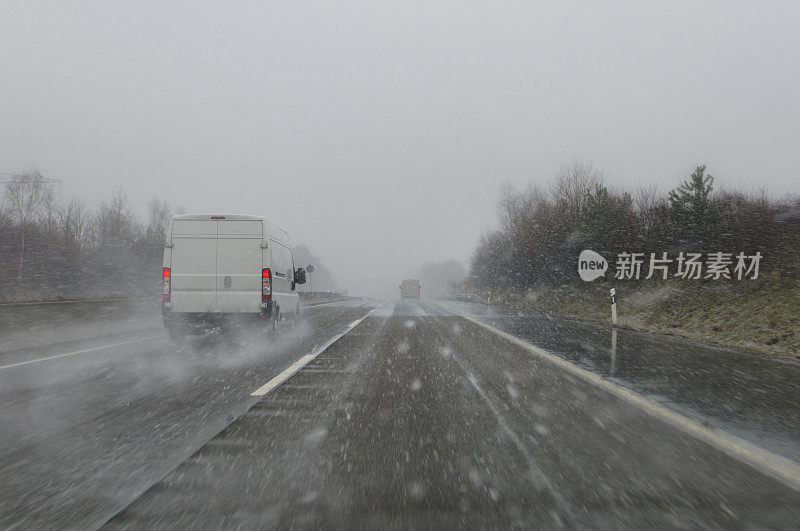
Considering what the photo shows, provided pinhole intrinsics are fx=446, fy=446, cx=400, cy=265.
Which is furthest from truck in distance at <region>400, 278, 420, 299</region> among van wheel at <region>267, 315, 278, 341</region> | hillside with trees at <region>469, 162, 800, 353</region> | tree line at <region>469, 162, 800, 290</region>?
van wheel at <region>267, 315, 278, 341</region>

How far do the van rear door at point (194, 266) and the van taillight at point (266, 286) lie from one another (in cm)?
90

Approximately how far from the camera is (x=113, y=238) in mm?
51500

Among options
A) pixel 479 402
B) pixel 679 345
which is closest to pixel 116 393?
pixel 479 402

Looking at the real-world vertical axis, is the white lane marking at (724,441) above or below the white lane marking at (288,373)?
below

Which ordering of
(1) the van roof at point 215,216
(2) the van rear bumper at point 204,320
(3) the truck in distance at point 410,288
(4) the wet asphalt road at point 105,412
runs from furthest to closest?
(3) the truck in distance at point 410,288 < (1) the van roof at point 215,216 < (2) the van rear bumper at point 204,320 < (4) the wet asphalt road at point 105,412

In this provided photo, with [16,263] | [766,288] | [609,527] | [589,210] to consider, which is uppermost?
[589,210]

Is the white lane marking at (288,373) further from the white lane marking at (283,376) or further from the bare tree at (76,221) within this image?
the bare tree at (76,221)

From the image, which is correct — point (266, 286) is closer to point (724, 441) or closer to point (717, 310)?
point (724, 441)

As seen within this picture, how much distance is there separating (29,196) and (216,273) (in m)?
49.6

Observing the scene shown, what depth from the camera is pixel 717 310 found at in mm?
15016

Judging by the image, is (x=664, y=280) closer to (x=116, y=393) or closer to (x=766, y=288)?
(x=766, y=288)

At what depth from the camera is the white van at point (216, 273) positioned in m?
8.73

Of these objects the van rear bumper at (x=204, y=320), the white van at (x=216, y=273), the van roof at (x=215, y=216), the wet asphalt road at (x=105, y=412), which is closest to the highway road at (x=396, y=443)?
the wet asphalt road at (x=105, y=412)

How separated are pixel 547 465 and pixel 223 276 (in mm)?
7516
